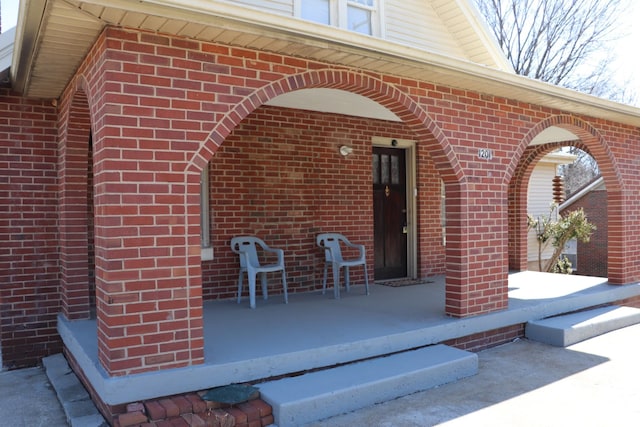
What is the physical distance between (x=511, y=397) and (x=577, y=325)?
7.54 feet

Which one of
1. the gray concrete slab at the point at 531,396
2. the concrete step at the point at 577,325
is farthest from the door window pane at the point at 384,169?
the gray concrete slab at the point at 531,396

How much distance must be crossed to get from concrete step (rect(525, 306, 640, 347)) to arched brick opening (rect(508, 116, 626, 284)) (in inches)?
50.8

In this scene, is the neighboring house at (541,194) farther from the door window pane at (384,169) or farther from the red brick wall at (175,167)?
the red brick wall at (175,167)

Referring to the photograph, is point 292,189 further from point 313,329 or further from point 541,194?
point 541,194

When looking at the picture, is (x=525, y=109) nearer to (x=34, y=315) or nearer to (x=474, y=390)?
(x=474, y=390)

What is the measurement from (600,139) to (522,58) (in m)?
16.3

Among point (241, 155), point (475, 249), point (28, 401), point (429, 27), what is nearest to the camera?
point (28, 401)

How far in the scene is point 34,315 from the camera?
222 inches

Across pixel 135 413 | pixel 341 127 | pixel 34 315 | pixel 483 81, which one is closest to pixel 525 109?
pixel 483 81

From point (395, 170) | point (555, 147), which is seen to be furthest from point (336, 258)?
point (555, 147)

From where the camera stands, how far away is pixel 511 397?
4.34 meters

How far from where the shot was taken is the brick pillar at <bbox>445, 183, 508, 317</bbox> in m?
5.54

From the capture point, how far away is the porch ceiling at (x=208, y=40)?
338 cm

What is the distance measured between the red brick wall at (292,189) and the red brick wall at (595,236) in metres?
14.2
